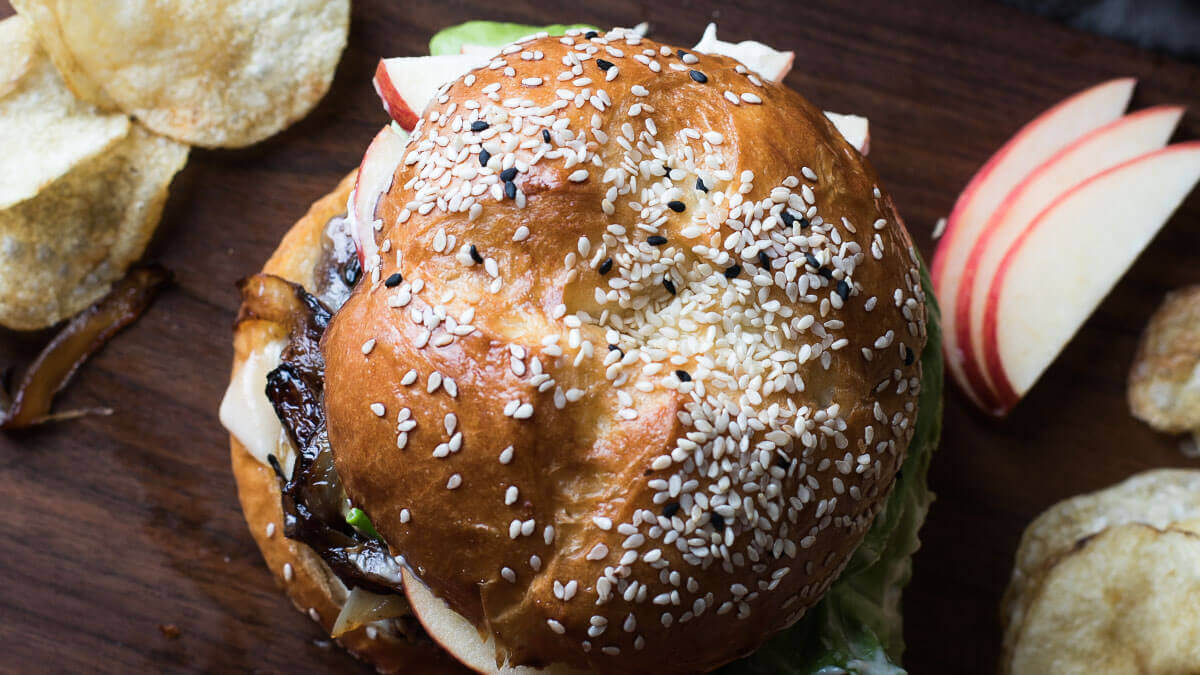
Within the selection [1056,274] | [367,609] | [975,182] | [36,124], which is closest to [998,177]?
Result: [975,182]

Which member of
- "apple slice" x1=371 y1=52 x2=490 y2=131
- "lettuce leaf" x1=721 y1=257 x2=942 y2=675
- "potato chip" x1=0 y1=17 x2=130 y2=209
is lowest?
"lettuce leaf" x1=721 y1=257 x2=942 y2=675

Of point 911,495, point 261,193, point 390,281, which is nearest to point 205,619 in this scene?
point 261,193

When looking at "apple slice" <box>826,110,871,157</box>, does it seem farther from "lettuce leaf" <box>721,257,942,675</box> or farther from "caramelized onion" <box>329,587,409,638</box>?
"caramelized onion" <box>329,587,409,638</box>

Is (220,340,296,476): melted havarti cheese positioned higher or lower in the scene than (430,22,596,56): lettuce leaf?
lower

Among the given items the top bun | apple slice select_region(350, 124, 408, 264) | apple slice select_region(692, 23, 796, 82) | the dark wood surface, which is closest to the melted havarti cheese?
the dark wood surface

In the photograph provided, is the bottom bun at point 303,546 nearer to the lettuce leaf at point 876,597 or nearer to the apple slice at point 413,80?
the apple slice at point 413,80

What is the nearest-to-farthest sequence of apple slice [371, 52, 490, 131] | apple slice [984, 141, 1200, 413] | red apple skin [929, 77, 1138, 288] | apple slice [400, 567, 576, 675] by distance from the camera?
apple slice [400, 567, 576, 675]
apple slice [371, 52, 490, 131]
apple slice [984, 141, 1200, 413]
red apple skin [929, 77, 1138, 288]

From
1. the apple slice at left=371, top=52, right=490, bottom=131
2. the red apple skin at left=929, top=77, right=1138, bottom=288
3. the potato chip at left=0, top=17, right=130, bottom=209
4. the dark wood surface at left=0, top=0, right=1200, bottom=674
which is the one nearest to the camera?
the apple slice at left=371, top=52, right=490, bottom=131
